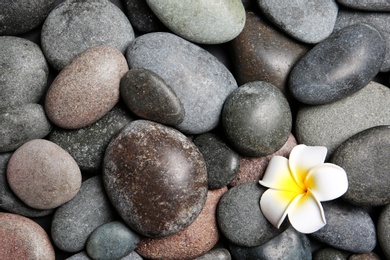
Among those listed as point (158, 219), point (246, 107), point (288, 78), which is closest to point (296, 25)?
point (288, 78)

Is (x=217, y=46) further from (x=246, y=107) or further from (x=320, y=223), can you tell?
(x=320, y=223)

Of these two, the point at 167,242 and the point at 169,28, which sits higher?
the point at 169,28

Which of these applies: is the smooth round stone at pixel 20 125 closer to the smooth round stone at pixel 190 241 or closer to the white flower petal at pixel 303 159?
the smooth round stone at pixel 190 241

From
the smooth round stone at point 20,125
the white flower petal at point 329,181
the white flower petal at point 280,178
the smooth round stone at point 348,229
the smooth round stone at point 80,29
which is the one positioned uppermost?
the smooth round stone at point 80,29

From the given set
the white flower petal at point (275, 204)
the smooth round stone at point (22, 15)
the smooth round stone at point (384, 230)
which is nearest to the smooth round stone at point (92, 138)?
the smooth round stone at point (22, 15)

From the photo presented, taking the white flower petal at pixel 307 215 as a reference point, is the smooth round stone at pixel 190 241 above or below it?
below

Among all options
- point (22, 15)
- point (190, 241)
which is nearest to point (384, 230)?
→ point (190, 241)
